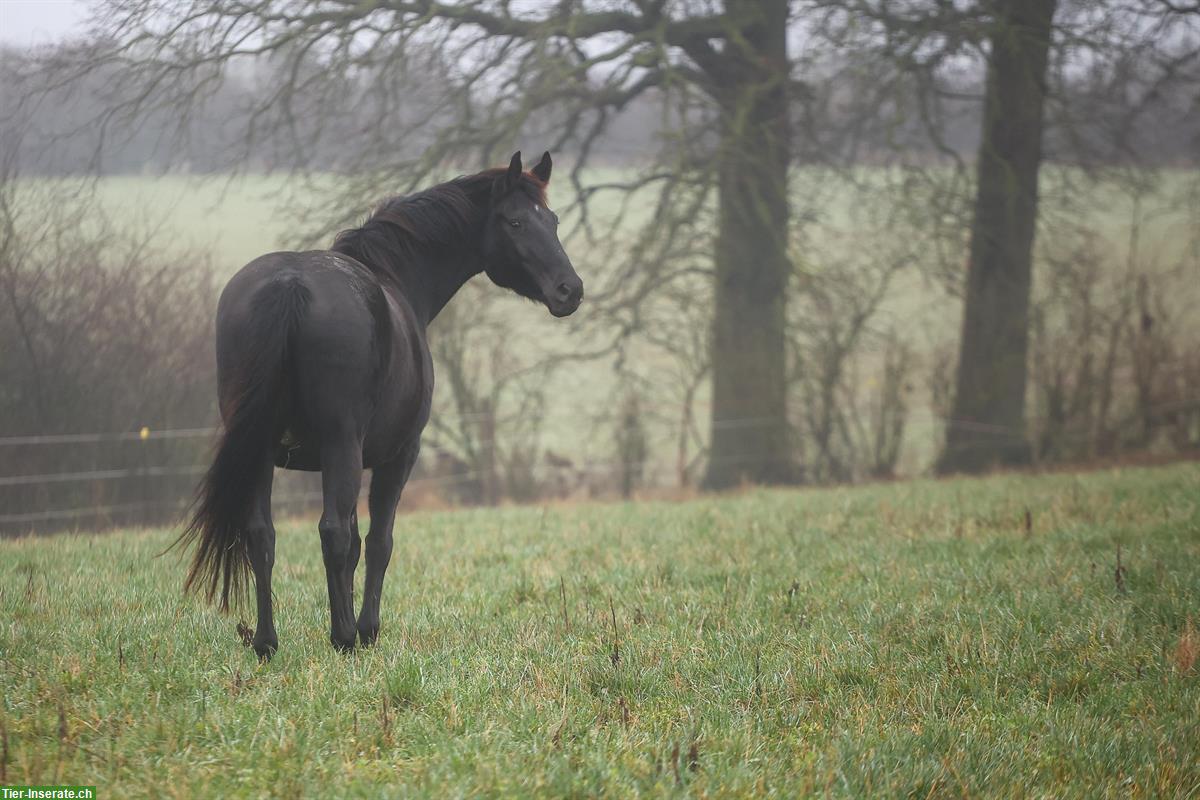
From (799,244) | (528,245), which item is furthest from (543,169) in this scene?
(799,244)

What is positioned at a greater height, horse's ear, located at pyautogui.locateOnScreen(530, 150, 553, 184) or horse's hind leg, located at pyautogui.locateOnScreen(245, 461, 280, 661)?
horse's ear, located at pyautogui.locateOnScreen(530, 150, 553, 184)

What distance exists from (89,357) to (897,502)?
8732 mm

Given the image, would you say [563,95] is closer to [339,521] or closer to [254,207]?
[254,207]

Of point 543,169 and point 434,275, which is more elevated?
point 543,169

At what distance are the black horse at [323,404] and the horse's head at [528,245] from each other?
9cm

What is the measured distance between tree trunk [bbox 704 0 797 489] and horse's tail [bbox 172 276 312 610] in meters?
10.6

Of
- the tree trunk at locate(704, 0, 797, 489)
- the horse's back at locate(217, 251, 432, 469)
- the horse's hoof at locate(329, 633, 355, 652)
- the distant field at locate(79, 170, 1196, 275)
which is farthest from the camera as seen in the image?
the tree trunk at locate(704, 0, 797, 489)

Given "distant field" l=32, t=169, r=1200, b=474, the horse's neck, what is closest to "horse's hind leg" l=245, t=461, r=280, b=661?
the horse's neck

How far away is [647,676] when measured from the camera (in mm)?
4621

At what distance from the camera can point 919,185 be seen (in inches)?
590

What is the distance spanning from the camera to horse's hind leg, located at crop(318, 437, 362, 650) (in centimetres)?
485

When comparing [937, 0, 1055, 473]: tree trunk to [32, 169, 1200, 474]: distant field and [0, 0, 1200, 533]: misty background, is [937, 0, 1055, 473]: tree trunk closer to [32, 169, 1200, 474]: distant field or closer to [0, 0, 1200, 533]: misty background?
[0, 0, 1200, 533]: misty background

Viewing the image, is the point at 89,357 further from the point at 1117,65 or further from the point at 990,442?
the point at 1117,65

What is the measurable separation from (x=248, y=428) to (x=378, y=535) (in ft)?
3.72
